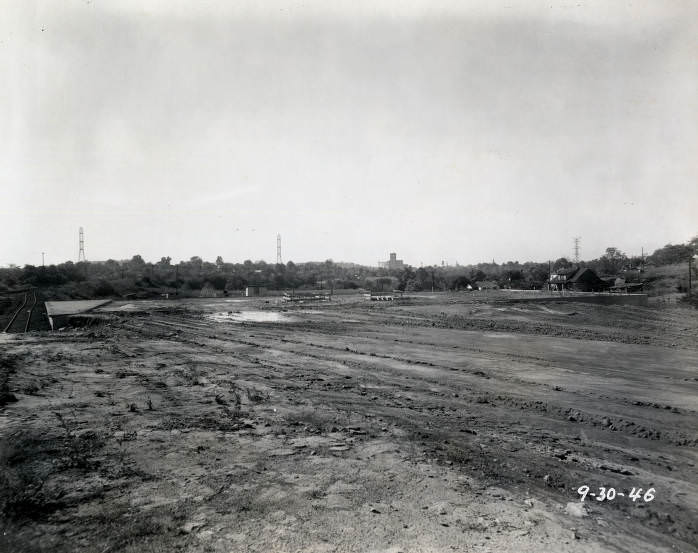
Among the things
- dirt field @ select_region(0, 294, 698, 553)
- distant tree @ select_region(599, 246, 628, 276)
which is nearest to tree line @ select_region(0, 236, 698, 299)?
distant tree @ select_region(599, 246, 628, 276)

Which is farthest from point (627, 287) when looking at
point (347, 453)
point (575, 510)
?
point (347, 453)

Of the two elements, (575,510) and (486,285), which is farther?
(486,285)

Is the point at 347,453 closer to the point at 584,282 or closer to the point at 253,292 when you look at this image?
the point at 253,292

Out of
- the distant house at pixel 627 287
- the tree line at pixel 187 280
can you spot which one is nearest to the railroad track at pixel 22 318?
the tree line at pixel 187 280

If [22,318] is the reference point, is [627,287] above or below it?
above
